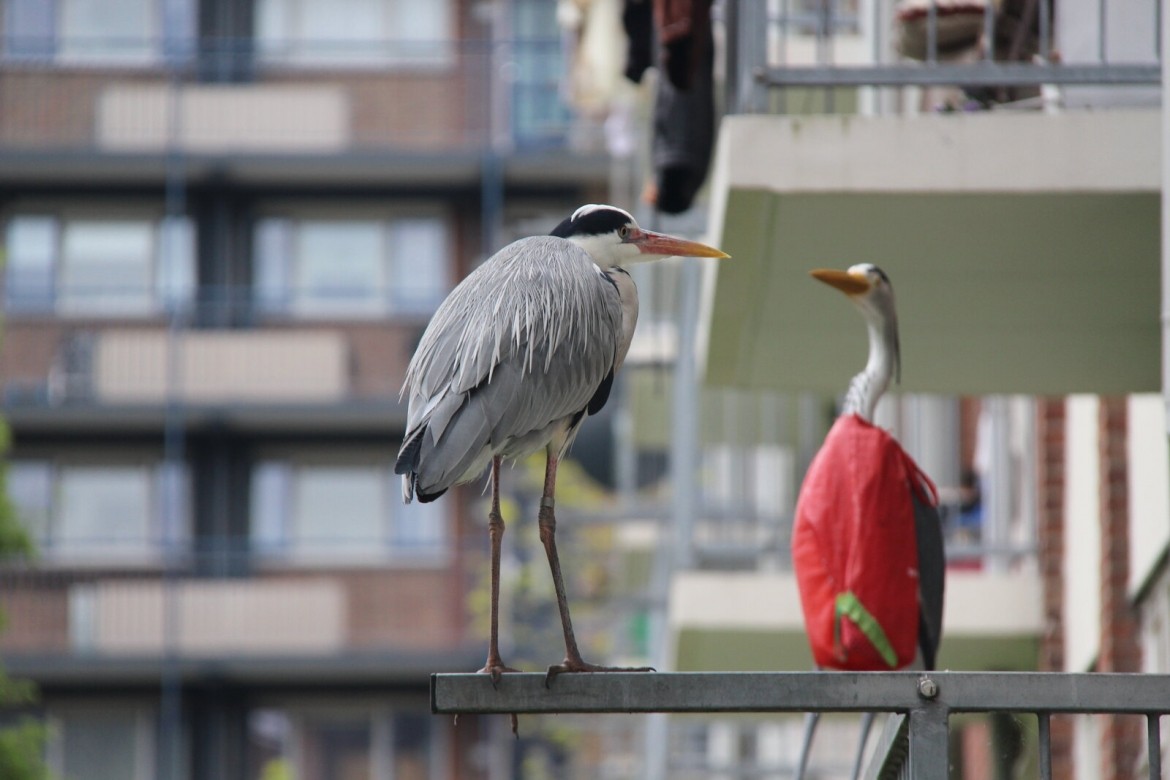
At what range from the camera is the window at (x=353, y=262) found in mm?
30797

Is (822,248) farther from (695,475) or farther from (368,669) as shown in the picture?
(368,669)

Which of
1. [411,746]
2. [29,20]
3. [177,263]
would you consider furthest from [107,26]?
[411,746]

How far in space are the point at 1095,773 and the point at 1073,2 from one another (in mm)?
3178

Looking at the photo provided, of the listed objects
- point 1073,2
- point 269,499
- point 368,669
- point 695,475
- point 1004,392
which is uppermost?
point 1073,2

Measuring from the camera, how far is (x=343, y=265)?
101 ft

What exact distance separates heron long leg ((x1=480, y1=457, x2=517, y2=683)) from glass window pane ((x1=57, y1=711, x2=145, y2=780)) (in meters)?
25.5

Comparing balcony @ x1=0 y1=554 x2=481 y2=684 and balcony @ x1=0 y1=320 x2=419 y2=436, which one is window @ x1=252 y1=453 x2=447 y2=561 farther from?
balcony @ x1=0 y1=320 x2=419 y2=436

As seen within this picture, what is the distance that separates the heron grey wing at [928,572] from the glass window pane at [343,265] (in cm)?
2506

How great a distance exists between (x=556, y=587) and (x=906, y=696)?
78 cm

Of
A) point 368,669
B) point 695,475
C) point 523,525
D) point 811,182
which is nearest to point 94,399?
point 368,669

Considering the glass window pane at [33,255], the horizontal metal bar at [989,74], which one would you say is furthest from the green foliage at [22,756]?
the glass window pane at [33,255]

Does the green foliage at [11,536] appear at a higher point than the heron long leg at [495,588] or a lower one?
lower

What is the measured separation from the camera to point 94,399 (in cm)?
2966

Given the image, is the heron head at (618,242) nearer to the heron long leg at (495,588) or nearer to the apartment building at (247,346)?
the heron long leg at (495,588)
